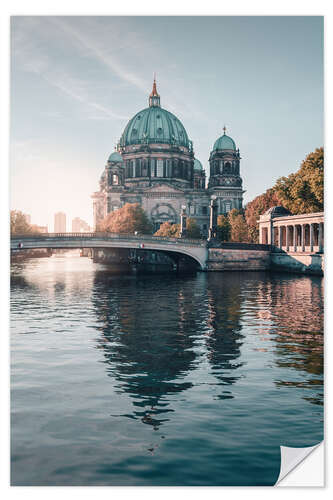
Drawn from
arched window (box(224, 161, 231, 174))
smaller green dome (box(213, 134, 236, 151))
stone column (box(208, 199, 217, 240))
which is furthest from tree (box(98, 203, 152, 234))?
smaller green dome (box(213, 134, 236, 151))

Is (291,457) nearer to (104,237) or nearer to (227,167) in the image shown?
(104,237)

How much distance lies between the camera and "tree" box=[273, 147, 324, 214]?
142ft

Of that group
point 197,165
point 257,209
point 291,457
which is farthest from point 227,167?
A: point 291,457

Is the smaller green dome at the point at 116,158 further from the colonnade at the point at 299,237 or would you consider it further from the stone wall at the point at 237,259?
the colonnade at the point at 299,237

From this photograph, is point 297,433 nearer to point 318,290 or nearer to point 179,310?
point 179,310

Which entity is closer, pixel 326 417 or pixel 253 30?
pixel 326 417

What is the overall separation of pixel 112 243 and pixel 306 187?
20.0 m

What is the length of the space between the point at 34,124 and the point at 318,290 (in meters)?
23.9

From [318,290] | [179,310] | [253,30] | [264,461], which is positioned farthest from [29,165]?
[318,290]

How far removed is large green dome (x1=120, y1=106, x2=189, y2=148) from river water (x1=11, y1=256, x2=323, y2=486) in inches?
3546

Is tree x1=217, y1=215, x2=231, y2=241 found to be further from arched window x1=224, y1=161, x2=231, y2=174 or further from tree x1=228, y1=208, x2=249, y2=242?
arched window x1=224, y1=161, x2=231, y2=174

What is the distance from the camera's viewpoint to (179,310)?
2220 cm

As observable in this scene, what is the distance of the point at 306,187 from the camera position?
47.4m
